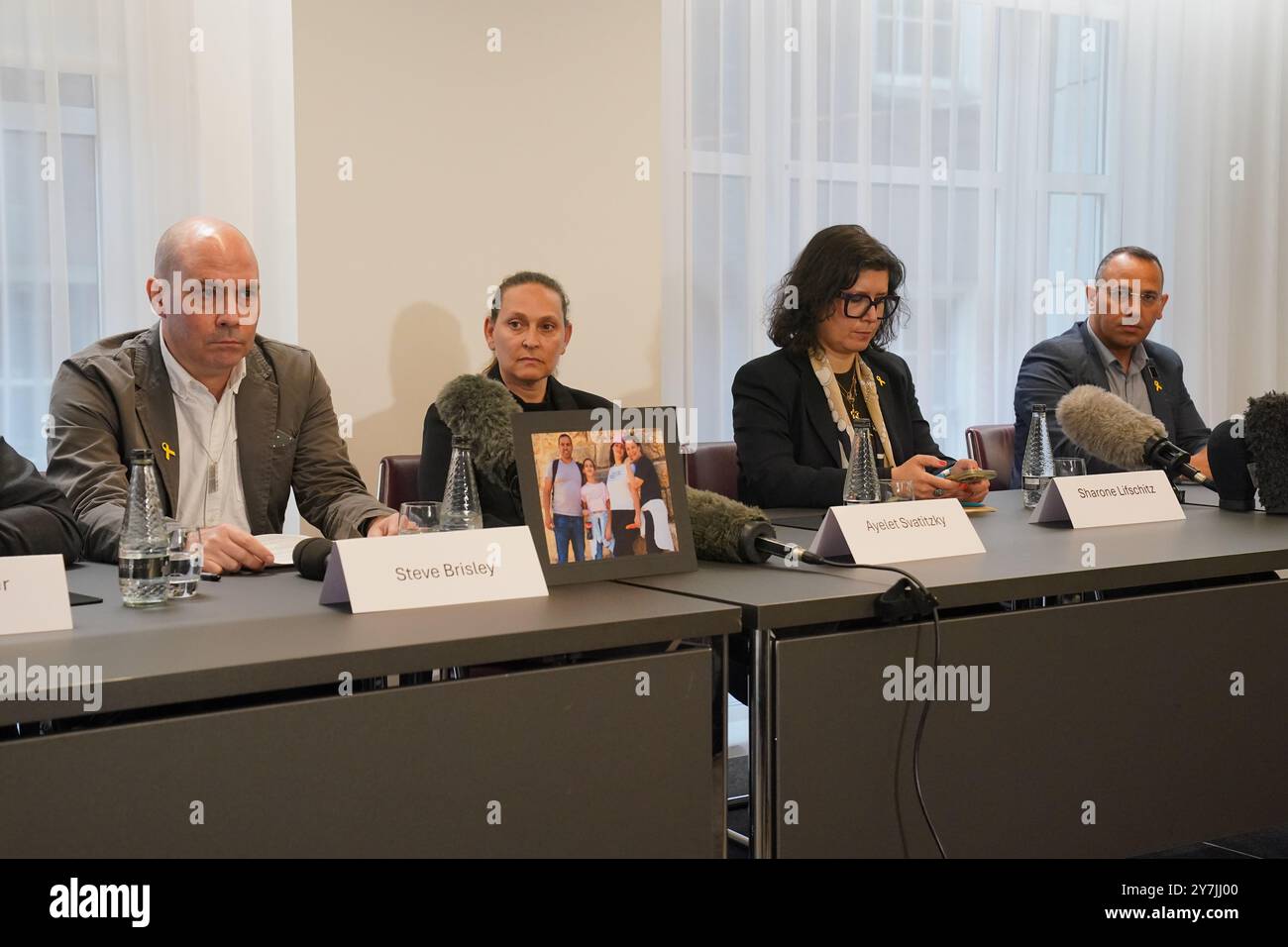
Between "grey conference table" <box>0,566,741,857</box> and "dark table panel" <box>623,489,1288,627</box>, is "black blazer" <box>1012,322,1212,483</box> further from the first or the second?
"grey conference table" <box>0,566,741,857</box>

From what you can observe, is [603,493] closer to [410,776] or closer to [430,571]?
[430,571]

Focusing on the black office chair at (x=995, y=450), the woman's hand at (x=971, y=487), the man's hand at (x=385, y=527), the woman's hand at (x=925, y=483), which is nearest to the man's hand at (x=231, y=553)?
the man's hand at (x=385, y=527)

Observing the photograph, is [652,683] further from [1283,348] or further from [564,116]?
[1283,348]

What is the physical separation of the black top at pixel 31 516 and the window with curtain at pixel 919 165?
7.96ft

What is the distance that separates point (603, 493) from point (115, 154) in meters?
2.14

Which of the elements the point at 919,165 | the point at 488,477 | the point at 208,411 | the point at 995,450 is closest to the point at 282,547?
the point at 488,477

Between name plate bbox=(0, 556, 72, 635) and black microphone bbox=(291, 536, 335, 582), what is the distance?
40 cm

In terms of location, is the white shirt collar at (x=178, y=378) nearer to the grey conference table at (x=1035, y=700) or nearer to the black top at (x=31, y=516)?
the black top at (x=31, y=516)

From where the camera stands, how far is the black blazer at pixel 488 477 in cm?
229

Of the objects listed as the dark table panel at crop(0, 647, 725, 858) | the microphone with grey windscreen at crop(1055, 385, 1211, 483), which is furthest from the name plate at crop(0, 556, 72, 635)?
→ the microphone with grey windscreen at crop(1055, 385, 1211, 483)

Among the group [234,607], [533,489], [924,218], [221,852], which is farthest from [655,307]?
[221,852]

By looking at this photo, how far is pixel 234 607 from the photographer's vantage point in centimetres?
165

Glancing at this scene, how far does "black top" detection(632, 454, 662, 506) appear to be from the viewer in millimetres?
1890

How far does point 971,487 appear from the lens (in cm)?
268
